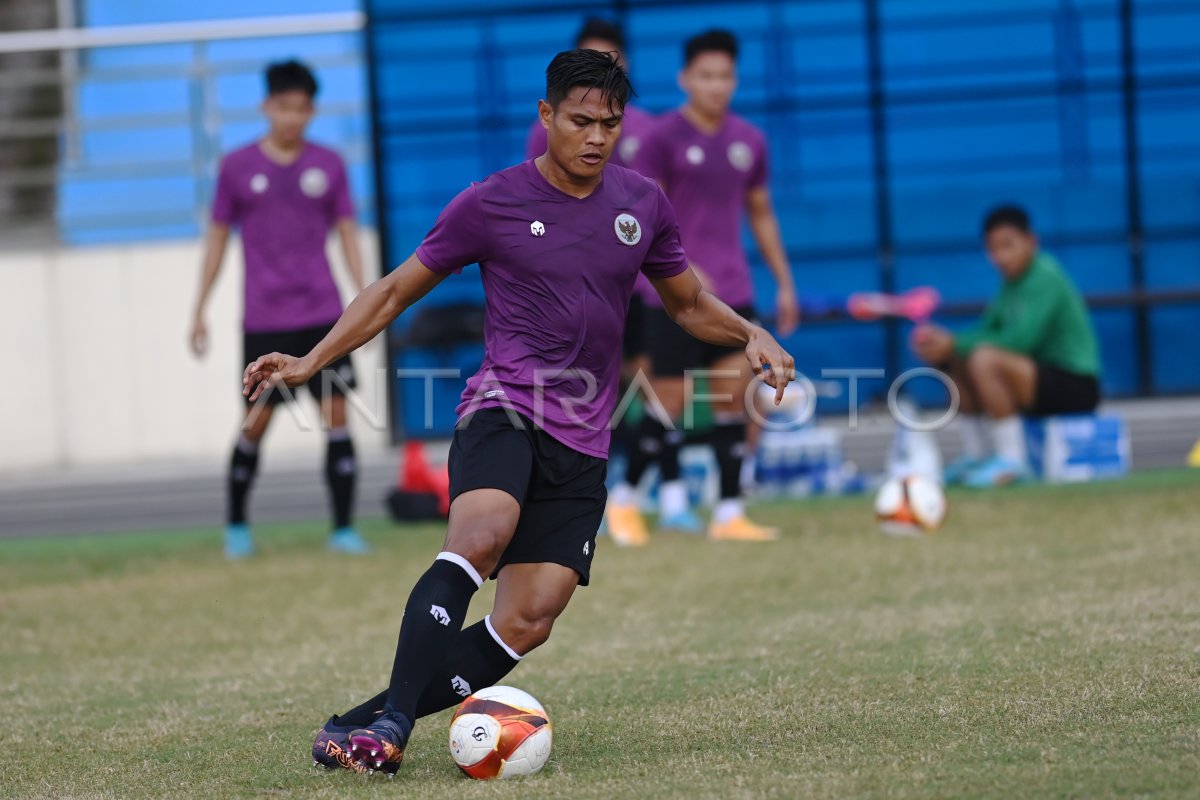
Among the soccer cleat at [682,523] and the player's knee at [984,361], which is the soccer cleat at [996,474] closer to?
the player's knee at [984,361]

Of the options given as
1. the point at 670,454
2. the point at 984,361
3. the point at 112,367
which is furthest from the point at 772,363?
the point at 112,367

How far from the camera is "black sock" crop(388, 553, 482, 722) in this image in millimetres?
4277

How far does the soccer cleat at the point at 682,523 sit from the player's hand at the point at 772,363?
4.85 meters

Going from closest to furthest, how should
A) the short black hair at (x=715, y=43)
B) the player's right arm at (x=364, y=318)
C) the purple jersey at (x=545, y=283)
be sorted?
1. the player's right arm at (x=364, y=318)
2. the purple jersey at (x=545, y=283)
3. the short black hair at (x=715, y=43)

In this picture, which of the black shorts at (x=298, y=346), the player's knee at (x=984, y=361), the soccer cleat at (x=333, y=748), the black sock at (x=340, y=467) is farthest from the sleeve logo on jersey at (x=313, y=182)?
the soccer cleat at (x=333, y=748)

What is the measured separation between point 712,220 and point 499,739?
5.34 metres

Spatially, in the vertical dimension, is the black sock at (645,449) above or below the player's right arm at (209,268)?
below

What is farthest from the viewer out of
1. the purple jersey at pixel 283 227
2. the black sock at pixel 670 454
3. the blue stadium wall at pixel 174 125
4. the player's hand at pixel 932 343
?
the blue stadium wall at pixel 174 125

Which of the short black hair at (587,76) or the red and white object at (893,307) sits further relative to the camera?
the red and white object at (893,307)

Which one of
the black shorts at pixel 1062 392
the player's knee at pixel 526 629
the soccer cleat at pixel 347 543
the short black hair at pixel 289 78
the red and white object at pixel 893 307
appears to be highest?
the short black hair at pixel 289 78

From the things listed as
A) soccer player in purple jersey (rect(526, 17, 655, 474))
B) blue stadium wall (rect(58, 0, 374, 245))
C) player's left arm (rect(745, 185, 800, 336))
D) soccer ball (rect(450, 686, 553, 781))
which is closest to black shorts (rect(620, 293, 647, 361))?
soccer player in purple jersey (rect(526, 17, 655, 474))

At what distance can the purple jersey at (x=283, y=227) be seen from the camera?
9117mm

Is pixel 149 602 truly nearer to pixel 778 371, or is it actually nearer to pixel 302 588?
pixel 302 588

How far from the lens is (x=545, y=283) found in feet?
15.2
